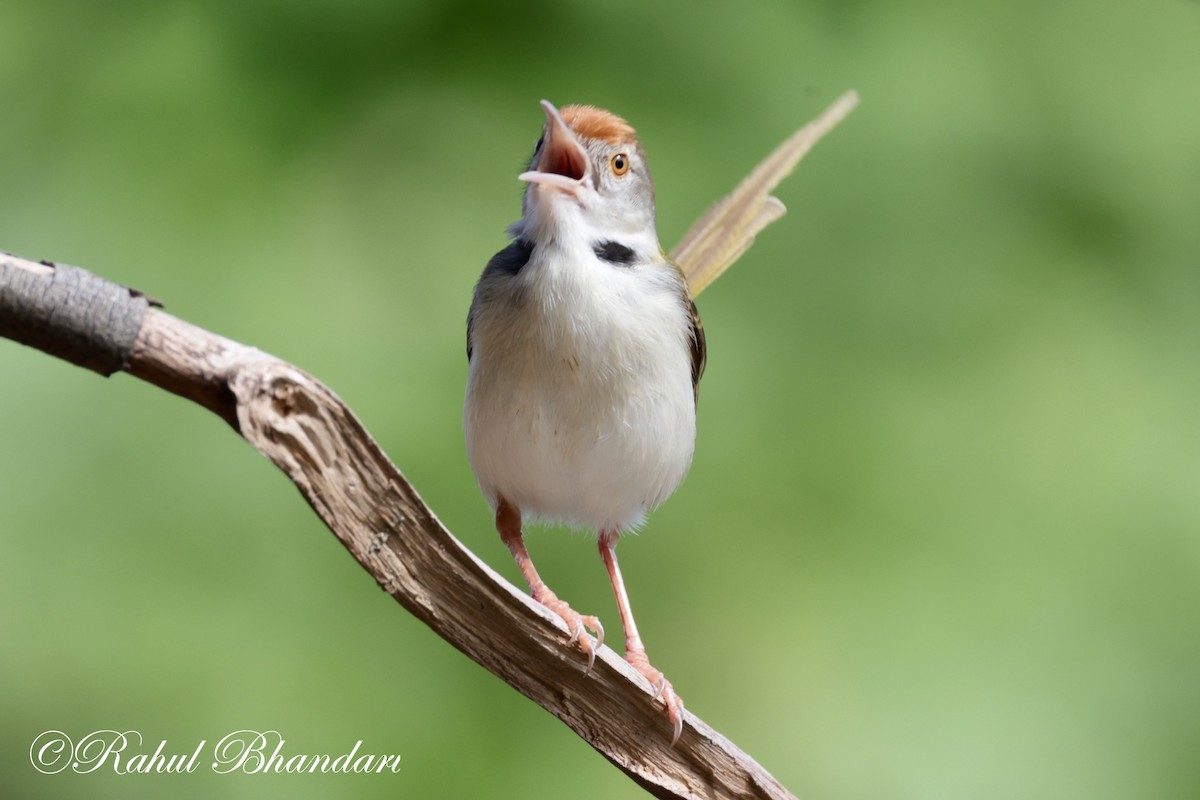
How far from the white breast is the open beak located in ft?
0.34

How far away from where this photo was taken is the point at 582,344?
5.20 ft

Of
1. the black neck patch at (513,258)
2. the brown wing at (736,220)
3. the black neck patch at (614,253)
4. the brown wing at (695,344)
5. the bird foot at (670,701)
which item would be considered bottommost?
the bird foot at (670,701)

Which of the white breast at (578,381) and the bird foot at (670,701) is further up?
the white breast at (578,381)

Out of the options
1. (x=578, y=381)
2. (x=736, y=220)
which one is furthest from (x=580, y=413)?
(x=736, y=220)

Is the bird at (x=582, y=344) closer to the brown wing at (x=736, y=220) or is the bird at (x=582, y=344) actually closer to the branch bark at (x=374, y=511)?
the branch bark at (x=374, y=511)

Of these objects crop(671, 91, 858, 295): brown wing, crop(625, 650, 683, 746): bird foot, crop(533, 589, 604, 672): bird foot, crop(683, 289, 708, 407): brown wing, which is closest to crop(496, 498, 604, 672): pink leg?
crop(533, 589, 604, 672): bird foot

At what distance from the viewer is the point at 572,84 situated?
10.3 feet

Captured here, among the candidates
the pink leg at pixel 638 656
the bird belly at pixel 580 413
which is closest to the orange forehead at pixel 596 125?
the bird belly at pixel 580 413

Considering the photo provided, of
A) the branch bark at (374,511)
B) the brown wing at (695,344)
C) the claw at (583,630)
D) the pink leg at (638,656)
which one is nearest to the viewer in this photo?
the branch bark at (374,511)

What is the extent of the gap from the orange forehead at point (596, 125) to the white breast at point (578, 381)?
6.7 inches

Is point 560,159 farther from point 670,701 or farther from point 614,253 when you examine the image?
point 670,701

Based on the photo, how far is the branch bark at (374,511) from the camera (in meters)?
1.06

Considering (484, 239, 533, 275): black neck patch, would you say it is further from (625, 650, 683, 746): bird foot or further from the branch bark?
(625, 650, 683, 746): bird foot

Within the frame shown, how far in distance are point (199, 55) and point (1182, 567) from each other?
2976mm
